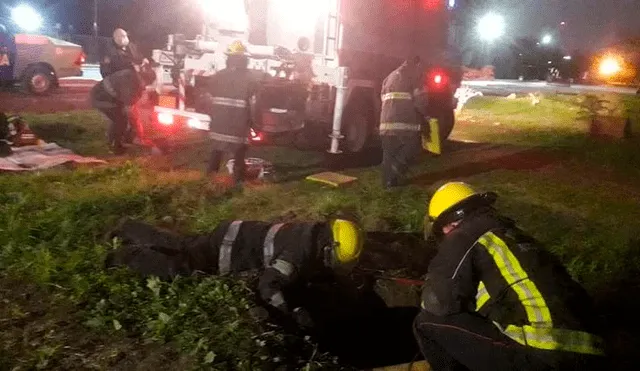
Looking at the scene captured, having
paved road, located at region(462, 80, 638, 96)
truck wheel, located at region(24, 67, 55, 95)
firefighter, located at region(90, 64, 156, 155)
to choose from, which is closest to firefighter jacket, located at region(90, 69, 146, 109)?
firefighter, located at region(90, 64, 156, 155)

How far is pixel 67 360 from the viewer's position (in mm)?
3578

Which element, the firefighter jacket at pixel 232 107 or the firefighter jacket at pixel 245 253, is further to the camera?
the firefighter jacket at pixel 232 107

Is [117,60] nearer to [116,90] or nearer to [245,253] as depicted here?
[116,90]

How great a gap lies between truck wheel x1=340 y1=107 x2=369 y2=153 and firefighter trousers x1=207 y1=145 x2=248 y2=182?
2605 millimetres

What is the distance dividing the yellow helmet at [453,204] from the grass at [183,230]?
105cm

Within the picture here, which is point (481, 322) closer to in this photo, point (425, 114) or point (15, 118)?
point (425, 114)

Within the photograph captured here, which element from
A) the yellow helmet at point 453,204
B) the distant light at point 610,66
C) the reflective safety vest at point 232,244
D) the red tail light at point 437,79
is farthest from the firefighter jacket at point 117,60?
the distant light at point 610,66

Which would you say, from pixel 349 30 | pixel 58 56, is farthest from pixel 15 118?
pixel 58 56

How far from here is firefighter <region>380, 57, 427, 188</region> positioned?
25.3 feet

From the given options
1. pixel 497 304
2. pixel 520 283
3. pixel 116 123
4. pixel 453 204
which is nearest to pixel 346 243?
pixel 453 204

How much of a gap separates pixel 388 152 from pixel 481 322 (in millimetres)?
4641

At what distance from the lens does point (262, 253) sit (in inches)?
179

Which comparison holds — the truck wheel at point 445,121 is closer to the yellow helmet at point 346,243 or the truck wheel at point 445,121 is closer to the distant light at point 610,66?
the yellow helmet at point 346,243

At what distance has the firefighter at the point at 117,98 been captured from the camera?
8594 mm
